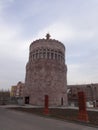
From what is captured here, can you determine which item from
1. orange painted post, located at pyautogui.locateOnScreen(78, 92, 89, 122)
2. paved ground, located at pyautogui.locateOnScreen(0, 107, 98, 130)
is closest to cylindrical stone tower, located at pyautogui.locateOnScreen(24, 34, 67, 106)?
orange painted post, located at pyautogui.locateOnScreen(78, 92, 89, 122)

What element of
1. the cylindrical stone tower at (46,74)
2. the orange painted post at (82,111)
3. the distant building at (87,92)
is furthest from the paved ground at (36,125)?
the distant building at (87,92)

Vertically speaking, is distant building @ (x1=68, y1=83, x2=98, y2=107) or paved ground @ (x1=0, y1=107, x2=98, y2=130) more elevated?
distant building @ (x1=68, y1=83, x2=98, y2=107)

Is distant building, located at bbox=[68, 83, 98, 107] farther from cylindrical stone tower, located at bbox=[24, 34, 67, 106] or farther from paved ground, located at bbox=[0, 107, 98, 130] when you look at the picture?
paved ground, located at bbox=[0, 107, 98, 130]

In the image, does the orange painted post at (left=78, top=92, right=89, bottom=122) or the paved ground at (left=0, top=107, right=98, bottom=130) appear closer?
the paved ground at (left=0, top=107, right=98, bottom=130)

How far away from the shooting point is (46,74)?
119ft

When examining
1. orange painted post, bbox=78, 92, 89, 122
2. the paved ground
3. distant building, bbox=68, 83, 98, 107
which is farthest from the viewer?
distant building, bbox=68, 83, 98, 107

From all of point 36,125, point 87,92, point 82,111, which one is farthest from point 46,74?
point 36,125

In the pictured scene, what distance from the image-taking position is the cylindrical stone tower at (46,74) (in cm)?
3547

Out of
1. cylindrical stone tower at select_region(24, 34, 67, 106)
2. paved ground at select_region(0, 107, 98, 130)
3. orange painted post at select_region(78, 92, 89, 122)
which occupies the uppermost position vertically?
cylindrical stone tower at select_region(24, 34, 67, 106)

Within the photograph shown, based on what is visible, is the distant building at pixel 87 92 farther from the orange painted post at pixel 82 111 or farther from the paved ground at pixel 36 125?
the paved ground at pixel 36 125

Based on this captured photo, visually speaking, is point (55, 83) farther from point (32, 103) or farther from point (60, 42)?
point (60, 42)

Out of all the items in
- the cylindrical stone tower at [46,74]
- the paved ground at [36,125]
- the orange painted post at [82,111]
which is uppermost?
the cylindrical stone tower at [46,74]

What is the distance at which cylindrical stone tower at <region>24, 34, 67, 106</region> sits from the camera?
3547 cm

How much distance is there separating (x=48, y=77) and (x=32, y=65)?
17.0ft
